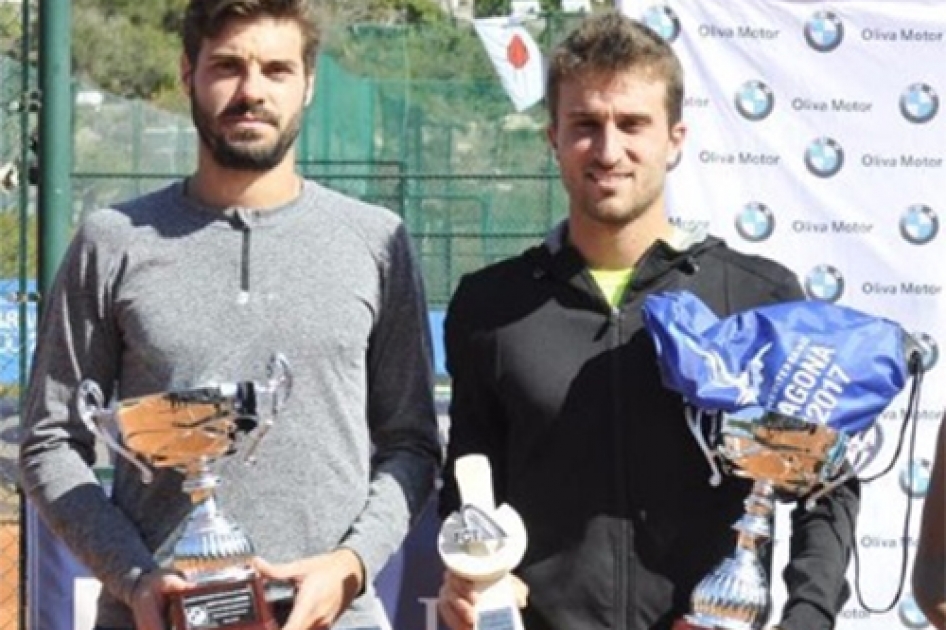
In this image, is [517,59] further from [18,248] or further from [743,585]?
[743,585]

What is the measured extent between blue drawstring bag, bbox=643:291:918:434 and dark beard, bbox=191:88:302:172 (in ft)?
2.61

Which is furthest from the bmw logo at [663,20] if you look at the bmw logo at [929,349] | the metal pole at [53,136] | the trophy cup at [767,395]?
the trophy cup at [767,395]

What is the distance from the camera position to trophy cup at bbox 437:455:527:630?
11.6ft

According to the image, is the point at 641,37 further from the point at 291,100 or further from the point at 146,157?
the point at 146,157

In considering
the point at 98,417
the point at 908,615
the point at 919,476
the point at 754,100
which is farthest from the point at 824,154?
the point at 98,417

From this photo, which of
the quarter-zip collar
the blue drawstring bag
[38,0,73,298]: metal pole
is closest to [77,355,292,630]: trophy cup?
the quarter-zip collar

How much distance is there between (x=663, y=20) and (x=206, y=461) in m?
2.59

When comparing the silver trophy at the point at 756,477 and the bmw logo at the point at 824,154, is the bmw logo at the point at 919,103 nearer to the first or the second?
the bmw logo at the point at 824,154

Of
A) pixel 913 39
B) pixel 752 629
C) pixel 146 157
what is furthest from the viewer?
pixel 146 157

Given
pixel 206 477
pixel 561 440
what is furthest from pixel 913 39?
pixel 206 477

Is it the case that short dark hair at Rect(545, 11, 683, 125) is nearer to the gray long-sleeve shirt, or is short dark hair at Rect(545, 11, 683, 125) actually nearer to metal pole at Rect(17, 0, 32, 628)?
the gray long-sleeve shirt

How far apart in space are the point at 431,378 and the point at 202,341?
50 cm

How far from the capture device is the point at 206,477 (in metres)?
3.61

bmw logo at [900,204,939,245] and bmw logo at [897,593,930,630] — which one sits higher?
bmw logo at [900,204,939,245]
